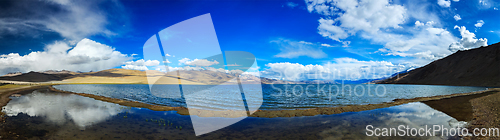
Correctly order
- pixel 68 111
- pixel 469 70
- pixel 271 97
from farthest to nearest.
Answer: pixel 469 70 < pixel 271 97 < pixel 68 111

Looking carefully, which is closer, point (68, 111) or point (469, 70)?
point (68, 111)

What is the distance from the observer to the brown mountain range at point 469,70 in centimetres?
9858

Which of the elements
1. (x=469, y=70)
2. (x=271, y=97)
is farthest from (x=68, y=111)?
(x=469, y=70)

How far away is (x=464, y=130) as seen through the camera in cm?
1239

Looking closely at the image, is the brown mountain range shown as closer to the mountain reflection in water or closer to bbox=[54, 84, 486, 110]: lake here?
bbox=[54, 84, 486, 110]: lake

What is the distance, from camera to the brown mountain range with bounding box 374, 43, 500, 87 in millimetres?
98581

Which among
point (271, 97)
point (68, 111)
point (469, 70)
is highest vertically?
point (469, 70)

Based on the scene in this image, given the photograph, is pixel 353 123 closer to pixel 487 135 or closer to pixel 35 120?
pixel 487 135

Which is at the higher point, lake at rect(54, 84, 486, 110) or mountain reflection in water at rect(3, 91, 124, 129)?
mountain reflection in water at rect(3, 91, 124, 129)

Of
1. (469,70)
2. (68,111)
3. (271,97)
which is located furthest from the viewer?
(469,70)

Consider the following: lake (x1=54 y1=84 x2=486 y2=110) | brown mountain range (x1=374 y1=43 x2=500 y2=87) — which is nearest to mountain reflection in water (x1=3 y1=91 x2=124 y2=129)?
lake (x1=54 y1=84 x2=486 y2=110)

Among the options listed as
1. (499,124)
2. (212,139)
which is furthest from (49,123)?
(499,124)

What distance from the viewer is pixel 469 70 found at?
119562 millimetres

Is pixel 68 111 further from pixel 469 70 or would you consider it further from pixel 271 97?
pixel 469 70
